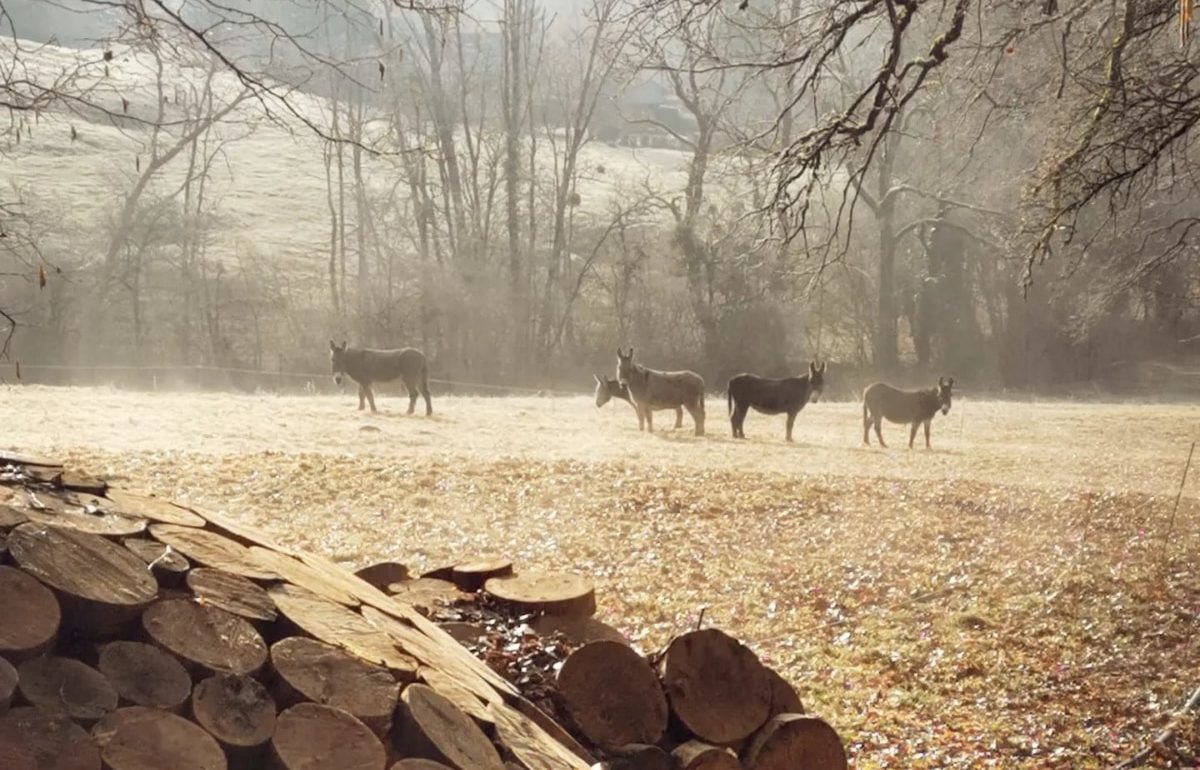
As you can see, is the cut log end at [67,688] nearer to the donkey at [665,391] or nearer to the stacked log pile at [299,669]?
the stacked log pile at [299,669]

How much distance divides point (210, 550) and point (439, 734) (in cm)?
106

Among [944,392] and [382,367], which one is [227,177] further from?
[944,392]

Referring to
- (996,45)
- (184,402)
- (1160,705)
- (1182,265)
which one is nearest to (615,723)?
(1160,705)

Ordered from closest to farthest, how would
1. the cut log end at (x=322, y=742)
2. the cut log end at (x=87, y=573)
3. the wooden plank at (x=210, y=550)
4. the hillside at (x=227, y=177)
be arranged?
the cut log end at (x=322, y=742), the cut log end at (x=87, y=573), the wooden plank at (x=210, y=550), the hillside at (x=227, y=177)

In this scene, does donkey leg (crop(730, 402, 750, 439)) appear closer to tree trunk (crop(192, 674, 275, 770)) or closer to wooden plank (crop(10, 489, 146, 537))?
wooden plank (crop(10, 489, 146, 537))

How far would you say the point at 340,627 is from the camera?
11.6 ft

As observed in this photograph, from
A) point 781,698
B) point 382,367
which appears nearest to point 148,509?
point 781,698

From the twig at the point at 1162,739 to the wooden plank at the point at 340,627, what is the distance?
10.8 ft

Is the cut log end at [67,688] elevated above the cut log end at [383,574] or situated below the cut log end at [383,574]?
above

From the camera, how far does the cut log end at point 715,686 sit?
409 cm

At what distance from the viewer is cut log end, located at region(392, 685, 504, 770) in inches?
123

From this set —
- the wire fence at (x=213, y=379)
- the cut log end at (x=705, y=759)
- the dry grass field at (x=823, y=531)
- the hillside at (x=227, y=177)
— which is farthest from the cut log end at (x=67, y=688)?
the hillside at (x=227, y=177)

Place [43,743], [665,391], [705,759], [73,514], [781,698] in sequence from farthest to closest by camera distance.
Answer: [665,391]
[781,698]
[705,759]
[73,514]
[43,743]

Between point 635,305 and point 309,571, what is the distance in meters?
25.9
